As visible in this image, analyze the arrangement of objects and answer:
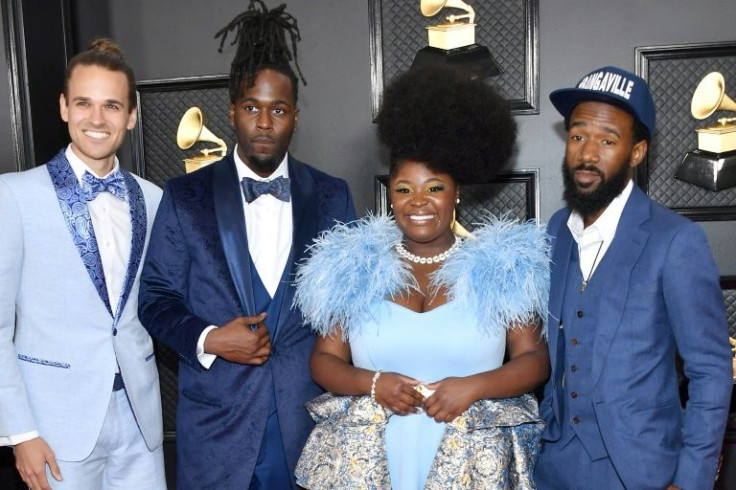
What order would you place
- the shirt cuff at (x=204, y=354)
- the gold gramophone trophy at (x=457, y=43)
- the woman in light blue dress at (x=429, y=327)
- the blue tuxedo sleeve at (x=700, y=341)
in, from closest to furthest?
the blue tuxedo sleeve at (x=700, y=341)
the woman in light blue dress at (x=429, y=327)
the shirt cuff at (x=204, y=354)
the gold gramophone trophy at (x=457, y=43)

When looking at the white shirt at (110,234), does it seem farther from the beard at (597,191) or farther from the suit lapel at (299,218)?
the beard at (597,191)

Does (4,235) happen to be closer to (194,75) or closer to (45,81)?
(45,81)

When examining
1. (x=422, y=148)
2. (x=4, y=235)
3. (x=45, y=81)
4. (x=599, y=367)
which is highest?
(x=45, y=81)

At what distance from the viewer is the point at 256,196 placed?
2336mm

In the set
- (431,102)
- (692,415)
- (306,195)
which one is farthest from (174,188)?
(692,415)

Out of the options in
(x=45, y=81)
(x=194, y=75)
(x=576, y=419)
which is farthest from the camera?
(x=194, y=75)

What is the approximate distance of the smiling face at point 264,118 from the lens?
91.1 inches

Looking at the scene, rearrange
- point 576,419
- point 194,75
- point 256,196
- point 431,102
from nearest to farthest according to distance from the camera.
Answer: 1. point 576,419
2. point 431,102
3. point 256,196
4. point 194,75

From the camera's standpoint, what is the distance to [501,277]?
2.03m

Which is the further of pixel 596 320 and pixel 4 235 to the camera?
pixel 4 235

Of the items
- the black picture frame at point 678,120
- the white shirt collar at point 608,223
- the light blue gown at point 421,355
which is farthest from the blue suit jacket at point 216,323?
the black picture frame at point 678,120

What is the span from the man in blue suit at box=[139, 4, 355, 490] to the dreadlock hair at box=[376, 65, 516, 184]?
0.36 m

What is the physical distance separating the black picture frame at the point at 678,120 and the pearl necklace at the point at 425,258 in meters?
1.33

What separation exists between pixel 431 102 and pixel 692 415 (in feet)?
3.48
